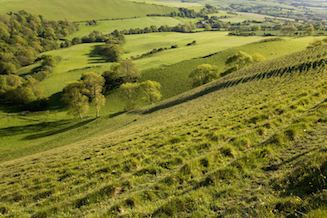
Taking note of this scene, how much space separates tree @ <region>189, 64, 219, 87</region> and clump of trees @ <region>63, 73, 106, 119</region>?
2959cm

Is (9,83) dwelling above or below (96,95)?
below

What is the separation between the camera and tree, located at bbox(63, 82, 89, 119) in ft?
299

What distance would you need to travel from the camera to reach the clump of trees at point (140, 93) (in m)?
93.6

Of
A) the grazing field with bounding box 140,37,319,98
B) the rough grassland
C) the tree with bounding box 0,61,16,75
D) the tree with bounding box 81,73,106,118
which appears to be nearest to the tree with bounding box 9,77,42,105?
the rough grassland

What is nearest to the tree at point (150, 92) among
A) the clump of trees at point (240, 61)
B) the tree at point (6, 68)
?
the clump of trees at point (240, 61)

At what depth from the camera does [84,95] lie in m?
96.1

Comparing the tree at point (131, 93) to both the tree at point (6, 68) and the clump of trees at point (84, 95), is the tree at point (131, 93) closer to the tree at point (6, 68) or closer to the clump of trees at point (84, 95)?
the clump of trees at point (84, 95)

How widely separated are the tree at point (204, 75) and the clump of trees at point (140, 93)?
41.2 ft

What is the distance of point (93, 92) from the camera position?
9781 centimetres

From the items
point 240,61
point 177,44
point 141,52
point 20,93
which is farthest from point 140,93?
point 177,44

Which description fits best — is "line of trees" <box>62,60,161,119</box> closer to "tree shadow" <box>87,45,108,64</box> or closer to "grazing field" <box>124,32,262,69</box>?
"grazing field" <box>124,32,262,69</box>

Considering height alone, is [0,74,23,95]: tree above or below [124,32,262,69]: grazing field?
below

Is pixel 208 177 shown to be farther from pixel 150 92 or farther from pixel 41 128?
pixel 41 128

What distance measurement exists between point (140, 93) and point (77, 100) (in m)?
19.4
